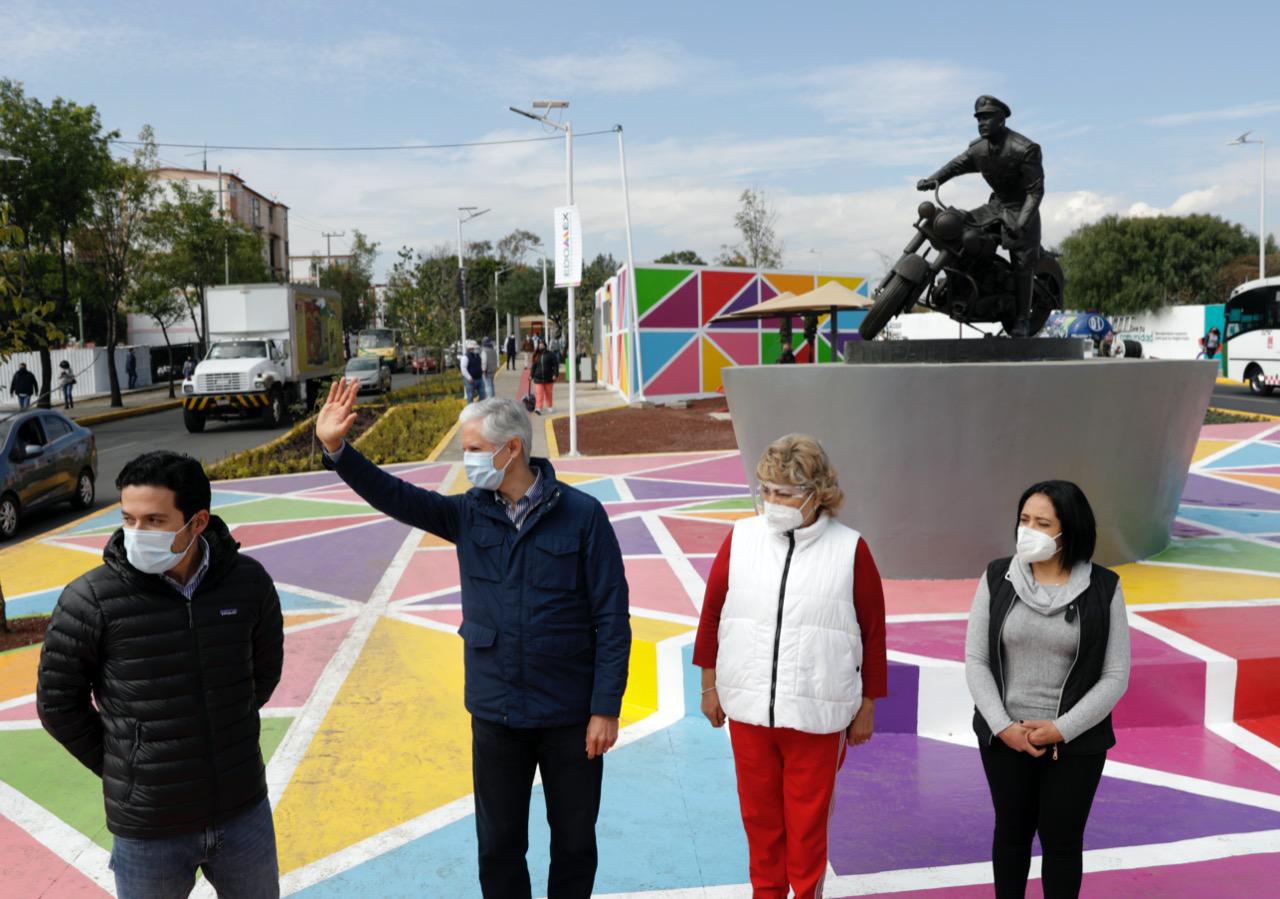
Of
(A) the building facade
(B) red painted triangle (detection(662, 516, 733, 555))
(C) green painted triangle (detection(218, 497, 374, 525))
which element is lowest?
(C) green painted triangle (detection(218, 497, 374, 525))

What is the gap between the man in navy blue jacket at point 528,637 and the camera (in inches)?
119

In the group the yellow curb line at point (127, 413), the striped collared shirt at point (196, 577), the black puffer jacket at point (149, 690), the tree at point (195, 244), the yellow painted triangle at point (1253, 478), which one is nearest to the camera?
the black puffer jacket at point (149, 690)

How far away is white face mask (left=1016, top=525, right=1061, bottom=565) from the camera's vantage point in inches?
117

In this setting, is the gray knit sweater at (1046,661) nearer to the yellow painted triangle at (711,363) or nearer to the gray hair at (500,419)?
the gray hair at (500,419)

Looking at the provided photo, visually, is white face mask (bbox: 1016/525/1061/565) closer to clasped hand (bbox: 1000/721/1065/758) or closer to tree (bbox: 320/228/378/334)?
clasped hand (bbox: 1000/721/1065/758)

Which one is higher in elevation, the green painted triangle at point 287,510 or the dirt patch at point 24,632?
the green painted triangle at point 287,510

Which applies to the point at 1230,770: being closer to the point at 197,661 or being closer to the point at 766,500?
the point at 766,500

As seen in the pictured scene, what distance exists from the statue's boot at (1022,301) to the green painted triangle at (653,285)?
18703mm

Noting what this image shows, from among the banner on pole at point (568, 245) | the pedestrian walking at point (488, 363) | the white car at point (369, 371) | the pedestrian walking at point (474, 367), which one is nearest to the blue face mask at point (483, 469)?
the banner on pole at point (568, 245)

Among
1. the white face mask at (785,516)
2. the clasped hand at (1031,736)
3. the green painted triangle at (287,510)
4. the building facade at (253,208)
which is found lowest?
the green painted triangle at (287,510)

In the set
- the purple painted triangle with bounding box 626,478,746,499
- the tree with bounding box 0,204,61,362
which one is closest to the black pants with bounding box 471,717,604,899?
the tree with bounding box 0,204,61,362

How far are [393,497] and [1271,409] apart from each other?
25834 millimetres

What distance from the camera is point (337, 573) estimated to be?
8406 mm

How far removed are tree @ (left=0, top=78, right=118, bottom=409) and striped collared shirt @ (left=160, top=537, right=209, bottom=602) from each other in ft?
80.5
